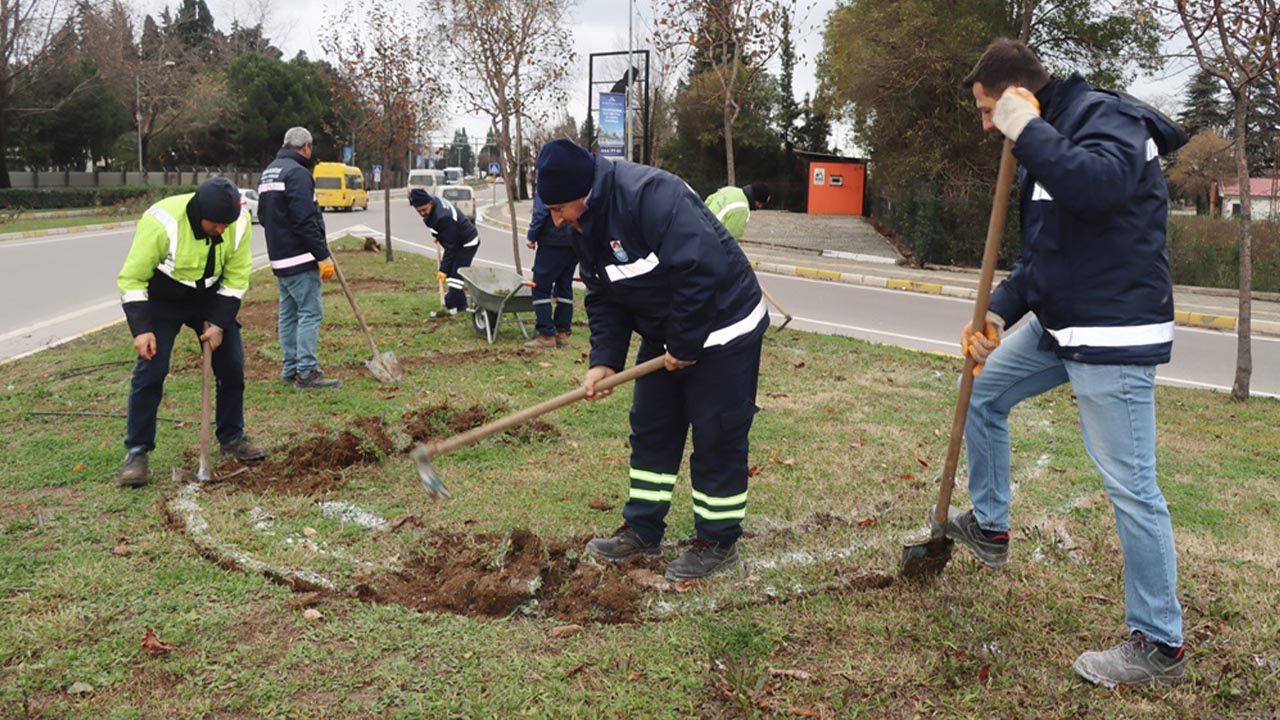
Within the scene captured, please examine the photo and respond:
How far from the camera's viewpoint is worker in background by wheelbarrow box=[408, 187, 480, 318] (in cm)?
1020

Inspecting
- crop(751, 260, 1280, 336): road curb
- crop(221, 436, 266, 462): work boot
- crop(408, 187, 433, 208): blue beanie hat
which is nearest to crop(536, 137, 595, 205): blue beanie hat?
crop(221, 436, 266, 462): work boot

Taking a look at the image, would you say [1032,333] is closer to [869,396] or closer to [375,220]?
[869,396]

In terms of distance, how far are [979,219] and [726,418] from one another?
16.2 metres

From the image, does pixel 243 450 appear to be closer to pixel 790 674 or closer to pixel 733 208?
pixel 790 674

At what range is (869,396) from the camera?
23.5ft

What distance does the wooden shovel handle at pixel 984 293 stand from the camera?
307cm

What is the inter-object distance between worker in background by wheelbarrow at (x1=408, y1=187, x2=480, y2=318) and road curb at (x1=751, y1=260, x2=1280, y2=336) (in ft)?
25.2

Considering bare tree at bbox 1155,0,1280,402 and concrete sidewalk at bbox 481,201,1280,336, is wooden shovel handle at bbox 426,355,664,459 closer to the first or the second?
bare tree at bbox 1155,0,1280,402

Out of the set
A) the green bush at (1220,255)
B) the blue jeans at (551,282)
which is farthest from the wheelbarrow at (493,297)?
the green bush at (1220,255)

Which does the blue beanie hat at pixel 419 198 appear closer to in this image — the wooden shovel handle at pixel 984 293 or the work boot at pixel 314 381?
the work boot at pixel 314 381

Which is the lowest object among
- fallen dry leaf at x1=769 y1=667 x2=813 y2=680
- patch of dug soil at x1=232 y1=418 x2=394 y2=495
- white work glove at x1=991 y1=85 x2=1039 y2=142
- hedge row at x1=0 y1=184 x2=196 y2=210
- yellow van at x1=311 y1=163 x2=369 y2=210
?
fallen dry leaf at x1=769 y1=667 x2=813 y2=680

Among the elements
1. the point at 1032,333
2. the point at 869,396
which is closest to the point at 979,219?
the point at 869,396

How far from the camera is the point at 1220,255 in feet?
53.5

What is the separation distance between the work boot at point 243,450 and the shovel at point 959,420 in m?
3.61
